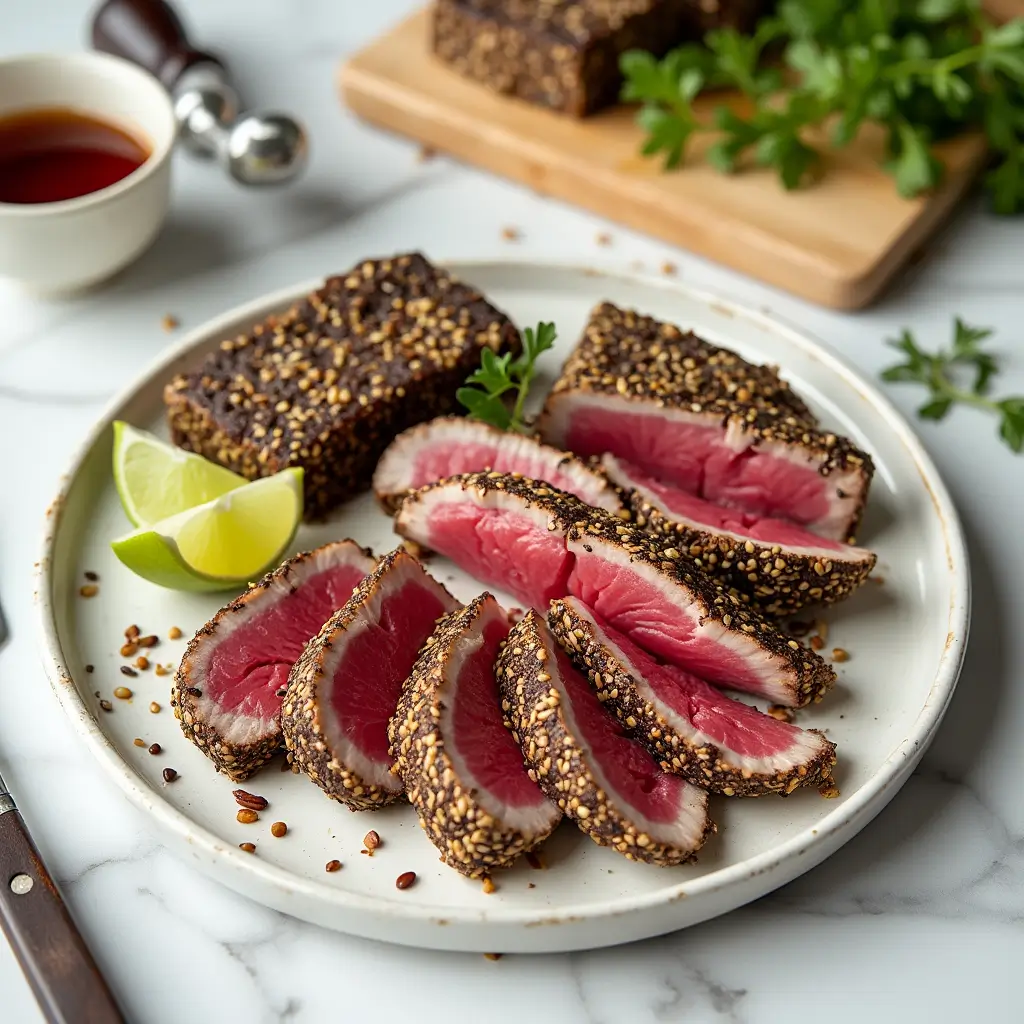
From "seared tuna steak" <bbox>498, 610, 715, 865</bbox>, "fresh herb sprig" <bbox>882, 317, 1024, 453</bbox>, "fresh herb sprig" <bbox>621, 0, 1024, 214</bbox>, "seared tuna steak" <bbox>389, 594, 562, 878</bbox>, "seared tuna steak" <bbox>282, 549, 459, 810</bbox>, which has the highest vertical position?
"fresh herb sprig" <bbox>621, 0, 1024, 214</bbox>

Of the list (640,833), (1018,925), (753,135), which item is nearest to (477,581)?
(640,833)

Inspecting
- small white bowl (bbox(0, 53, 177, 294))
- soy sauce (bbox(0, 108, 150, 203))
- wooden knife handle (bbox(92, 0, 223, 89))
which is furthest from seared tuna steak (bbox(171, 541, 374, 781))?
wooden knife handle (bbox(92, 0, 223, 89))

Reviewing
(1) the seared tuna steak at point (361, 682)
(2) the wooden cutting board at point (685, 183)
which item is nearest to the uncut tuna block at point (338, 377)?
(1) the seared tuna steak at point (361, 682)

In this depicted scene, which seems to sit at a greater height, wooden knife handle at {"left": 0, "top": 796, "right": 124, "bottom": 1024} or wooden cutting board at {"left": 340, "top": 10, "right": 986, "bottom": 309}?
wooden cutting board at {"left": 340, "top": 10, "right": 986, "bottom": 309}

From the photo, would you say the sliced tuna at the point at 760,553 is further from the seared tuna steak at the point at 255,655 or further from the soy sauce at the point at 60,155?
the soy sauce at the point at 60,155

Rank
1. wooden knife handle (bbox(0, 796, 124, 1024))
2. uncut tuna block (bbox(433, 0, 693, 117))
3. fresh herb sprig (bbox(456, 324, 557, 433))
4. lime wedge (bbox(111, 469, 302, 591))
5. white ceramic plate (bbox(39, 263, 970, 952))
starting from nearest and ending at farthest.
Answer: wooden knife handle (bbox(0, 796, 124, 1024))
white ceramic plate (bbox(39, 263, 970, 952))
lime wedge (bbox(111, 469, 302, 591))
fresh herb sprig (bbox(456, 324, 557, 433))
uncut tuna block (bbox(433, 0, 693, 117))

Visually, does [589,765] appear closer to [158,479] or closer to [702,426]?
[702,426]

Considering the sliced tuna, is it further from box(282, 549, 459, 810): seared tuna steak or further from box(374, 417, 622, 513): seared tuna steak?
box(282, 549, 459, 810): seared tuna steak
